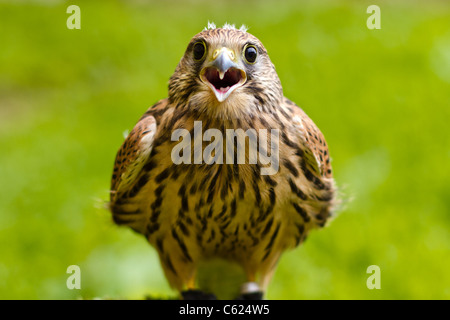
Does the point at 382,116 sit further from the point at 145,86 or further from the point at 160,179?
the point at 160,179

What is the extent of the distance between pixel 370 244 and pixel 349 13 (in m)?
4.55

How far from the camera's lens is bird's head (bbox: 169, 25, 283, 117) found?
2.89 meters

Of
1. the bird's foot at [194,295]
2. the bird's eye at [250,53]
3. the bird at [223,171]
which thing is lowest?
the bird's foot at [194,295]

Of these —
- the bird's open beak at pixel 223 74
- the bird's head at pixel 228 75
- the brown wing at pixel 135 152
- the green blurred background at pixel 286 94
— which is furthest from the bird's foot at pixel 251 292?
the bird's open beak at pixel 223 74

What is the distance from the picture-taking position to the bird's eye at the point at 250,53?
2965 mm

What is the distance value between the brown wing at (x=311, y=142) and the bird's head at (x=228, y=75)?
32 centimetres

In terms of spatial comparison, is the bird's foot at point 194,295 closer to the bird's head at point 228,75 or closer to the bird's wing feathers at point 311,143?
the bird's wing feathers at point 311,143

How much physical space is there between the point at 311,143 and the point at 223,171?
526mm

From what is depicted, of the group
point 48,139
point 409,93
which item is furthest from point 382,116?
point 48,139

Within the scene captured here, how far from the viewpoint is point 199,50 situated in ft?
9.81

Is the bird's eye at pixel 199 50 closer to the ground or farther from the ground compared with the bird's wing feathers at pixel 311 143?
farther from the ground

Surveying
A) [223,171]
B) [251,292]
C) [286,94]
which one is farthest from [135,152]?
[286,94]

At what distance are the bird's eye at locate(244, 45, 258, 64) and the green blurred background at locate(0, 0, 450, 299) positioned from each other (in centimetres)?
127
